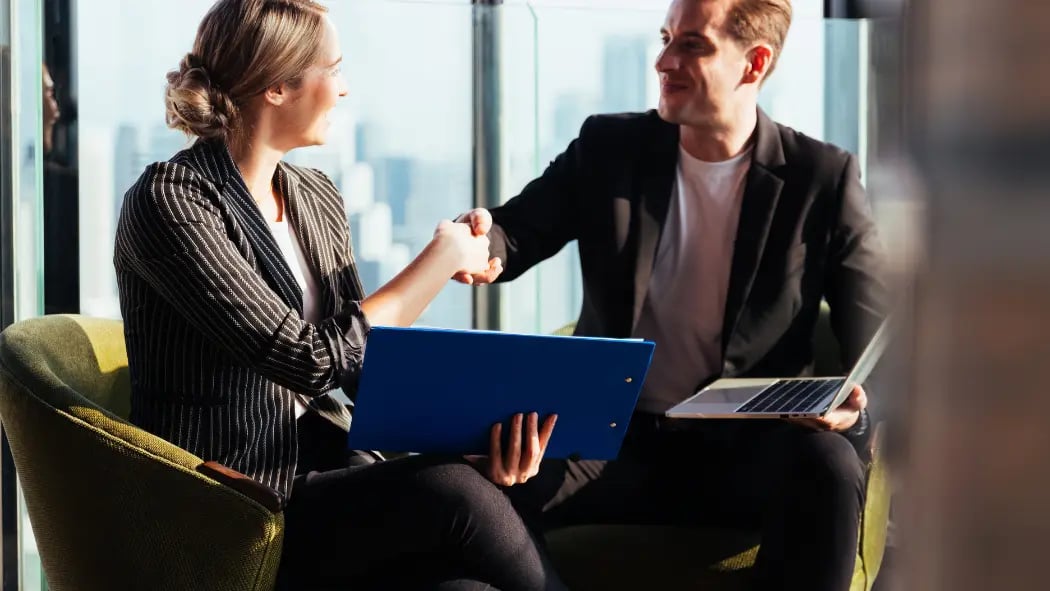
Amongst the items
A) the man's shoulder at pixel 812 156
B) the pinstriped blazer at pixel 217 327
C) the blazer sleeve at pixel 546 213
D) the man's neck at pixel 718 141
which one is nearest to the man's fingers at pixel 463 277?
the blazer sleeve at pixel 546 213

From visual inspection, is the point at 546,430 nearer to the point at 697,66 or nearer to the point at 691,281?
the point at 691,281

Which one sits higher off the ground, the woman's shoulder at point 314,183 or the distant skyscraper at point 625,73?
the distant skyscraper at point 625,73

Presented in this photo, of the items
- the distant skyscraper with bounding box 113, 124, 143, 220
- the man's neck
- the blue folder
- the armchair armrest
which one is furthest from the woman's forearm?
the distant skyscraper with bounding box 113, 124, 143, 220

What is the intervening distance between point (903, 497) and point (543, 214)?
197 cm

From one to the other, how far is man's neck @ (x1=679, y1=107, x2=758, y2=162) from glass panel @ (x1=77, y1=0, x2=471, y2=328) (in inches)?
32.8

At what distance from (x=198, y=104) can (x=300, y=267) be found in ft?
0.96

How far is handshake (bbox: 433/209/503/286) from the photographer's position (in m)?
1.80

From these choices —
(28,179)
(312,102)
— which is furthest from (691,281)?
(28,179)

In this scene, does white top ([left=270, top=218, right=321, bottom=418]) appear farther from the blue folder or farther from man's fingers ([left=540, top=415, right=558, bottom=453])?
man's fingers ([left=540, top=415, right=558, bottom=453])

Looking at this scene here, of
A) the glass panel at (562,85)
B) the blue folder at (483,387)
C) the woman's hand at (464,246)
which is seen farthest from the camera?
the glass panel at (562,85)

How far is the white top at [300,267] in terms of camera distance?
1.74 metres

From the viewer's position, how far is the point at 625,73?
274cm

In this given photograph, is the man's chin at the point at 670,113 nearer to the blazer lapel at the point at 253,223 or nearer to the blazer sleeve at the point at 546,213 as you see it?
the blazer sleeve at the point at 546,213

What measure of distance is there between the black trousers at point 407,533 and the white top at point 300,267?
30 cm
